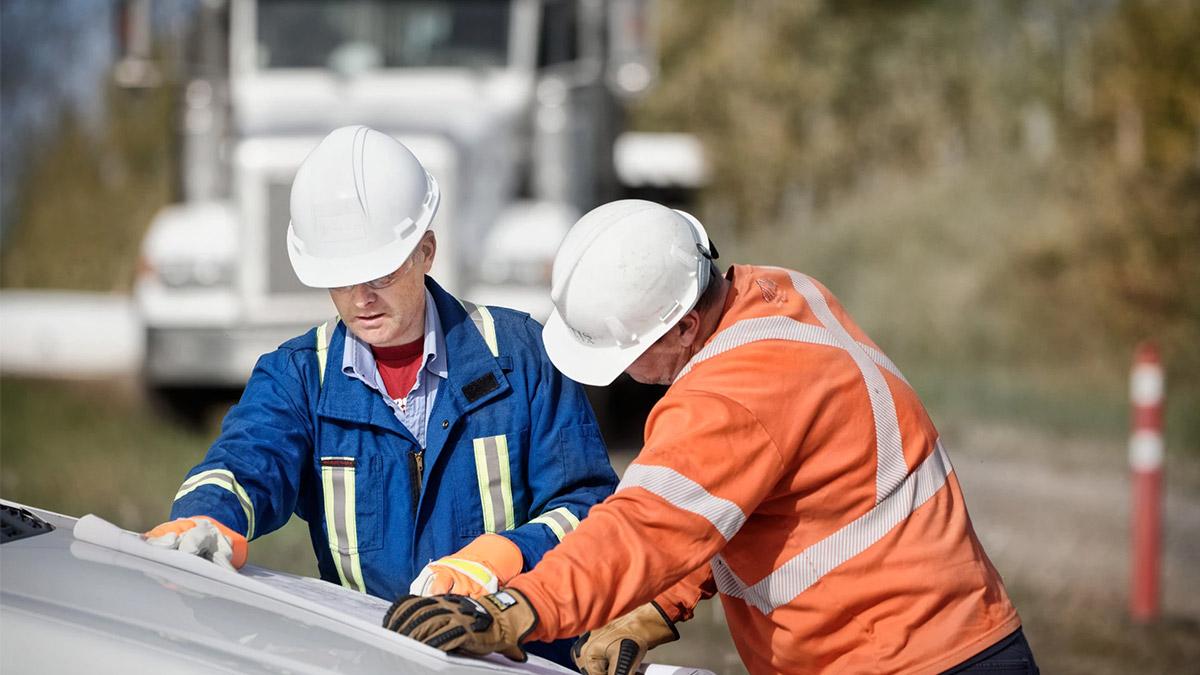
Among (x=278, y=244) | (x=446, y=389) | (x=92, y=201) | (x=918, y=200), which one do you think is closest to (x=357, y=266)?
(x=446, y=389)

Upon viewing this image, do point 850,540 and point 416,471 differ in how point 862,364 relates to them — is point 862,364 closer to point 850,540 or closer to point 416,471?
point 850,540

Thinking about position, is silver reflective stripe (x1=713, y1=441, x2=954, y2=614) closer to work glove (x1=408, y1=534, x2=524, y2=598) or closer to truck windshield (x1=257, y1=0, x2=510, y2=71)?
work glove (x1=408, y1=534, x2=524, y2=598)

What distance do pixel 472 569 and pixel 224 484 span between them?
51 centimetres

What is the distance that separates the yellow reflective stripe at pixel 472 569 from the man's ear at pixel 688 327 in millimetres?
522

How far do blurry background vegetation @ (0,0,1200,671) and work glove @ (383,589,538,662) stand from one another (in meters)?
4.39

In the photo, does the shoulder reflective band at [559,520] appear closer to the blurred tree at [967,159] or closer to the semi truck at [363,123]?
the semi truck at [363,123]

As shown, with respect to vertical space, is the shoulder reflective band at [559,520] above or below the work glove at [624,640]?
above

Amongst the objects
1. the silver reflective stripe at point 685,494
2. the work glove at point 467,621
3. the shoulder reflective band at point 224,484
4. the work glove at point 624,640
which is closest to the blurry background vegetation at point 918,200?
the work glove at point 624,640

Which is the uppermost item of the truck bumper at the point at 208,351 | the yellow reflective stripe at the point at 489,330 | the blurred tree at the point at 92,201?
the yellow reflective stripe at the point at 489,330

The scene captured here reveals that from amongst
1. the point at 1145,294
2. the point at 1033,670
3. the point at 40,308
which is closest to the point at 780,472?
the point at 1033,670

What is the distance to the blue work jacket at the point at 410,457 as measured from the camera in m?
2.86

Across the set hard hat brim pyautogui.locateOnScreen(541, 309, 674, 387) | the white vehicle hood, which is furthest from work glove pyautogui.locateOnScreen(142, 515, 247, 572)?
hard hat brim pyautogui.locateOnScreen(541, 309, 674, 387)

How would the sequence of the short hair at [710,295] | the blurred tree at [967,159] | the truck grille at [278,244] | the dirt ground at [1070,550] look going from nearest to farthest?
the short hair at [710,295]
the dirt ground at [1070,550]
the truck grille at [278,244]
the blurred tree at [967,159]

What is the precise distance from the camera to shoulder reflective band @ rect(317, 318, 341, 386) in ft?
9.68
